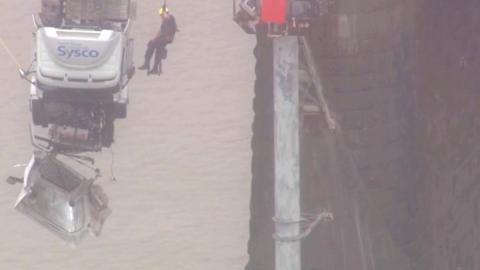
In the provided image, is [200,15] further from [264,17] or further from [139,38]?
[264,17]

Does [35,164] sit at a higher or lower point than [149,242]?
higher

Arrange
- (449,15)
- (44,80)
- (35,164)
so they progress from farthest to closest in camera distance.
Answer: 1. (449,15)
2. (35,164)
3. (44,80)

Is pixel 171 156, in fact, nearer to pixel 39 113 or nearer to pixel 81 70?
pixel 39 113

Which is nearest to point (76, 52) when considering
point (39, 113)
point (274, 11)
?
point (39, 113)

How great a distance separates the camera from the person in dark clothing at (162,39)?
16.9ft

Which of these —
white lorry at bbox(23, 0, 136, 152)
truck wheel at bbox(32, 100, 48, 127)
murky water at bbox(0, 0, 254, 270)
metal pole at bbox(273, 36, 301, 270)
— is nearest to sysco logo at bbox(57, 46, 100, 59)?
white lorry at bbox(23, 0, 136, 152)

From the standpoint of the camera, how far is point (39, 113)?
5105 millimetres

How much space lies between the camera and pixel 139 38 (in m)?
6.82

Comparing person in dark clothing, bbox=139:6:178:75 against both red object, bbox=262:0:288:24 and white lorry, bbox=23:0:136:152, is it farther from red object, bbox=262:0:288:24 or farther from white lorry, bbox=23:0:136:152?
red object, bbox=262:0:288:24

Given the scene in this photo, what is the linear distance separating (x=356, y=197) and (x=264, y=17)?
7.61ft

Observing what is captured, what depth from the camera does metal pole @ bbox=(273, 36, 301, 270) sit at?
465cm

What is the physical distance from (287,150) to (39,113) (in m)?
1.19

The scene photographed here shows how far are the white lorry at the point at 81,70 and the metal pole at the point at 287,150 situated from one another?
29.5 inches

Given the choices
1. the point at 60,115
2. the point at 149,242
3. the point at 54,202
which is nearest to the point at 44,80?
the point at 60,115
